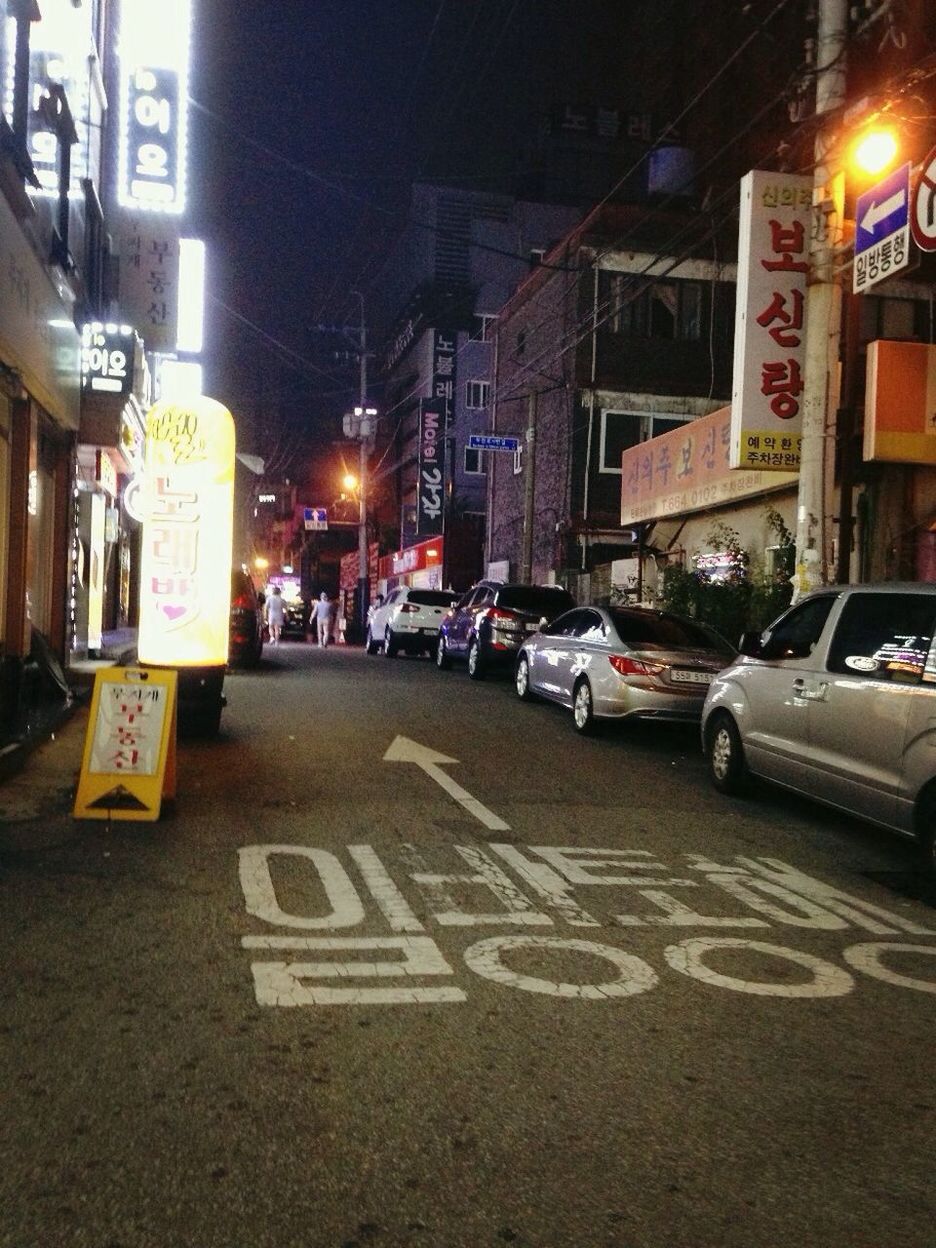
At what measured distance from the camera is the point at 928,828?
6.26 meters

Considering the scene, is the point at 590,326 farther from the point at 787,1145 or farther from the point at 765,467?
the point at 787,1145

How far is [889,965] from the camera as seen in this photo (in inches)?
197

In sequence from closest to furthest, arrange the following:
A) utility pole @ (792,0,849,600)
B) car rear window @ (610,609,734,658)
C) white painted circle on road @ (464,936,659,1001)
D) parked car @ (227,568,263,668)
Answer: white painted circle on road @ (464,936,659,1001) → utility pole @ (792,0,849,600) → car rear window @ (610,609,734,658) → parked car @ (227,568,263,668)

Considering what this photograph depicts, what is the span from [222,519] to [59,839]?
13.5 feet

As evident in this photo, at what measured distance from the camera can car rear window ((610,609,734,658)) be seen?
11711 mm

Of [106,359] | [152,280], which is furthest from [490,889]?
[152,280]

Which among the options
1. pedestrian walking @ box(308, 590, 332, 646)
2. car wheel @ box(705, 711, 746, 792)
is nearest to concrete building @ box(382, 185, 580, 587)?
pedestrian walking @ box(308, 590, 332, 646)

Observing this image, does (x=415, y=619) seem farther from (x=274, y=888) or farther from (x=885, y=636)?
(x=274, y=888)

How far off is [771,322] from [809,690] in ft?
22.7

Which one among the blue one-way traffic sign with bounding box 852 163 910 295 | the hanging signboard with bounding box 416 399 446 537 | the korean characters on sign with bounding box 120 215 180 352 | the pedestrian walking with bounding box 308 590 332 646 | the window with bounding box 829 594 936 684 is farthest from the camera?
the hanging signboard with bounding box 416 399 446 537

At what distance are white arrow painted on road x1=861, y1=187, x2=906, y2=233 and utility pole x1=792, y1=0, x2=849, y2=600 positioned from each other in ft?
1.68

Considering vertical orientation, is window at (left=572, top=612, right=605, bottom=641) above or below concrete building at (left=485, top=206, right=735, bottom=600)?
below

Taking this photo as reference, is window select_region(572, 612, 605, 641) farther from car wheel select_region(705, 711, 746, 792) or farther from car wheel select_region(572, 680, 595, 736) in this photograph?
car wheel select_region(705, 711, 746, 792)

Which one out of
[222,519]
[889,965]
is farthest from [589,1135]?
[222,519]
